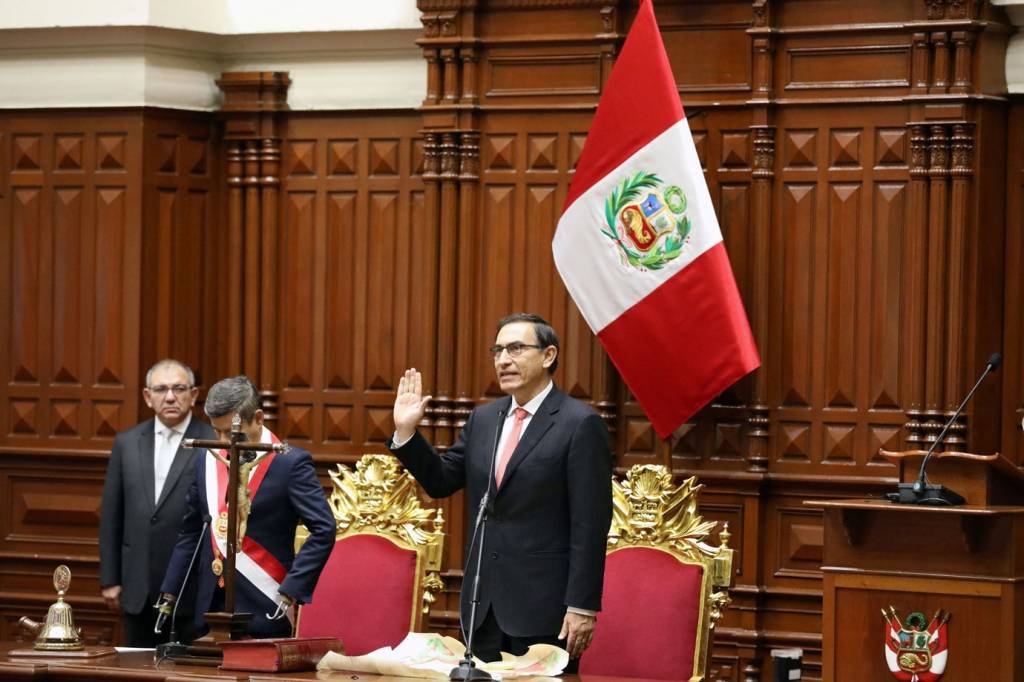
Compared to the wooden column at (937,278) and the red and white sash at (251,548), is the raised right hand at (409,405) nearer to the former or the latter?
the red and white sash at (251,548)

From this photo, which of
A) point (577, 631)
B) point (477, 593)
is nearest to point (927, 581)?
point (577, 631)

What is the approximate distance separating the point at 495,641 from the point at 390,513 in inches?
32.2

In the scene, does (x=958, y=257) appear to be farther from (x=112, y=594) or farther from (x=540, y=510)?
(x=112, y=594)

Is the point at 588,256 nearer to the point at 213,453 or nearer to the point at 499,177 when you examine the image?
the point at 499,177

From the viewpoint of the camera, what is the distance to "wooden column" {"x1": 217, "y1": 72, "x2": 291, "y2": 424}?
8.73 metres

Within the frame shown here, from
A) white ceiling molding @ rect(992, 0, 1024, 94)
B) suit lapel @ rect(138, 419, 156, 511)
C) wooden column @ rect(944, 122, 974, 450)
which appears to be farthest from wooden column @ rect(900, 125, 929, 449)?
suit lapel @ rect(138, 419, 156, 511)

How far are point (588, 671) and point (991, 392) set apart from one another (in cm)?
244

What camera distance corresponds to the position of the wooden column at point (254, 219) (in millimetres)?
8734

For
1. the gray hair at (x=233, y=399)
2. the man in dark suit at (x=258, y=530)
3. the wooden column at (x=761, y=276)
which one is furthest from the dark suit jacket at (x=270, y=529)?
the wooden column at (x=761, y=276)

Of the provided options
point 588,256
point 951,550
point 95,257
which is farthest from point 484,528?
point 95,257

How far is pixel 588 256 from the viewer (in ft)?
25.6

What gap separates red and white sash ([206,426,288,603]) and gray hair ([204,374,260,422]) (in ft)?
0.54

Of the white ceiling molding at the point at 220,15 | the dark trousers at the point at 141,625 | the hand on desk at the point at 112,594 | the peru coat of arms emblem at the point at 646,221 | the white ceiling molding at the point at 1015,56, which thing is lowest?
the dark trousers at the point at 141,625

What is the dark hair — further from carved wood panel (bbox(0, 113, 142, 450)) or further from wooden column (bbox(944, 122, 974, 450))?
carved wood panel (bbox(0, 113, 142, 450))
